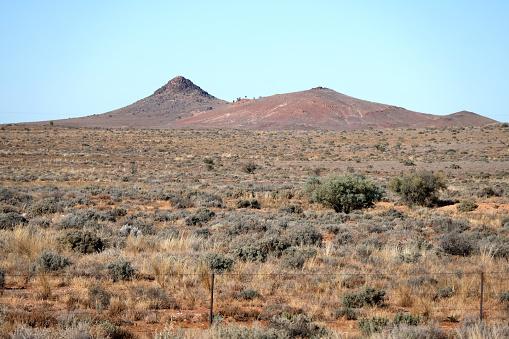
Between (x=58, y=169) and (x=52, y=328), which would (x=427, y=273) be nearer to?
(x=52, y=328)

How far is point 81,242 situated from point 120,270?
9.63ft

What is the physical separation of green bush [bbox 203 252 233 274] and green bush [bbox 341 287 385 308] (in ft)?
9.37

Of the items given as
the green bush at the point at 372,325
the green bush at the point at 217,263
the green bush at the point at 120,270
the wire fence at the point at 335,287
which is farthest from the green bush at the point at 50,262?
the green bush at the point at 372,325

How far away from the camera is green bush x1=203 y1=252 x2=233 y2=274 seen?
400 inches

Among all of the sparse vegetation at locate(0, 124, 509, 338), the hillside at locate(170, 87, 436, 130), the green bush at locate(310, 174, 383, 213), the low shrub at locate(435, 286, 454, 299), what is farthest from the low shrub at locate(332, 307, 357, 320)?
the hillside at locate(170, 87, 436, 130)

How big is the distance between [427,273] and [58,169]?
36.2 m

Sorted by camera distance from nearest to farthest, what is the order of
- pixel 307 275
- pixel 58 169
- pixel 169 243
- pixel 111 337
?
pixel 111 337
pixel 307 275
pixel 169 243
pixel 58 169

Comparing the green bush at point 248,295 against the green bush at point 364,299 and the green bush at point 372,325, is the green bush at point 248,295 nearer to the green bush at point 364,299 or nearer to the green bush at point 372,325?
the green bush at point 364,299

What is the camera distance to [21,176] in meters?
33.5

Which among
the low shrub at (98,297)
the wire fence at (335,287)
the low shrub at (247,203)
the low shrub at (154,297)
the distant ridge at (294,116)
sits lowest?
the low shrub at (247,203)

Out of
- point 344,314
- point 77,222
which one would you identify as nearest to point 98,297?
point 344,314

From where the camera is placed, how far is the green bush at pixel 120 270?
375 inches

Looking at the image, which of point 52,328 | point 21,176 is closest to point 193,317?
point 52,328

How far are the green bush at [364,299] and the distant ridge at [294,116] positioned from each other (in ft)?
345
